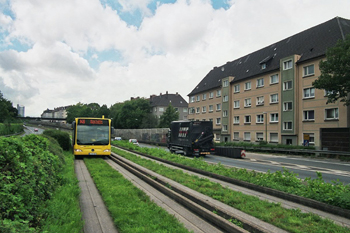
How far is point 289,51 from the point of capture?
134ft

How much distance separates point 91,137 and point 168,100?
87.0 metres

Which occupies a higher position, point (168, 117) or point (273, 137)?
point (168, 117)

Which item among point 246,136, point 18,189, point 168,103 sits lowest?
point 18,189

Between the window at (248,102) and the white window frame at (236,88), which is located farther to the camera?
the white window frame at (236,88)

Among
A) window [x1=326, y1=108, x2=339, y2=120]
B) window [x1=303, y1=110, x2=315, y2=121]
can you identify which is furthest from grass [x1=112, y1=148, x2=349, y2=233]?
window [x1=303, y1=110, x2=315, y2=121]

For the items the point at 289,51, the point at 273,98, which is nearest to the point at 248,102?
the point at 273,98

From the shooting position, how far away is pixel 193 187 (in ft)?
27.0

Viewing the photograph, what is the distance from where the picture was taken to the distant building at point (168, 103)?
103 m

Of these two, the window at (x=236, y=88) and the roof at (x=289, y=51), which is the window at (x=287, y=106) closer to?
the roof at (x=289, y=51)

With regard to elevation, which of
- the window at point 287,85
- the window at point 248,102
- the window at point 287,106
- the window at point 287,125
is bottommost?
the window at point 287,125

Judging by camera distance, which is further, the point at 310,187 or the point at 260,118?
the point at 260,118

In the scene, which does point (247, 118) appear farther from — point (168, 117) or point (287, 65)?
point (168, 117)

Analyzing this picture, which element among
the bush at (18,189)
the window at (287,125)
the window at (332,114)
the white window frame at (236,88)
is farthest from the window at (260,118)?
the bush at (18,189)

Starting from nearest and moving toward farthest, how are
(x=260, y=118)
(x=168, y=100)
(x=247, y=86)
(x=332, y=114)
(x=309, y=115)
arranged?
(x=332, y=114) < (x=309, y=115) < (x=260, y=118) < (x=247, y=86) < (x=168, y=100)
